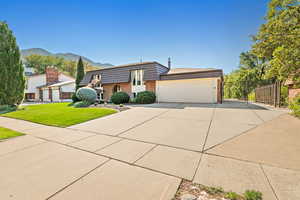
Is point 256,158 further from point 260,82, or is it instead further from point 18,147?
point 260,82

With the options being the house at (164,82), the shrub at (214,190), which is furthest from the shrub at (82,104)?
the shrub at (214,190)

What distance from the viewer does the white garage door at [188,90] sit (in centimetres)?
1384

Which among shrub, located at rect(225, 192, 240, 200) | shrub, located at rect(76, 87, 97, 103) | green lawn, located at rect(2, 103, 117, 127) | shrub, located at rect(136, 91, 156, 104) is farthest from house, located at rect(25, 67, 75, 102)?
shrub, located at rect(225, 192, 240, 200)

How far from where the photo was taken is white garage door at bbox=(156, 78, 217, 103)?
45.4 ft

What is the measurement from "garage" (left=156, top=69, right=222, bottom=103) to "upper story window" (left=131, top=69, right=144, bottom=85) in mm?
2370

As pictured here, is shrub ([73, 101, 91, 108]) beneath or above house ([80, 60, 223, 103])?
beneath

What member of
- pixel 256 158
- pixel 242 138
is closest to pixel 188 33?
pixel 242 138

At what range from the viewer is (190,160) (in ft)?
8.59

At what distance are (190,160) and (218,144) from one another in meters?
1.27

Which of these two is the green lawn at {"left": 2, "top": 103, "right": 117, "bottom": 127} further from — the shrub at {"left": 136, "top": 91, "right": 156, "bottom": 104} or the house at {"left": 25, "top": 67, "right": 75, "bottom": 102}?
the house at {"left": 25, "top": 67, "right": 75, "bottom": 102}

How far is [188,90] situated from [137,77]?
6.96 meters

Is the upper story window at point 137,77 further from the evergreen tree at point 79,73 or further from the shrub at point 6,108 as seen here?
the shrub at point 6,108

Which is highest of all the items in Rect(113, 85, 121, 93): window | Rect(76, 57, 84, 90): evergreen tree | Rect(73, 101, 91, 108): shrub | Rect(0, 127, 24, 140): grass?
Rect(76, 57, 84, 90): evergreen tree

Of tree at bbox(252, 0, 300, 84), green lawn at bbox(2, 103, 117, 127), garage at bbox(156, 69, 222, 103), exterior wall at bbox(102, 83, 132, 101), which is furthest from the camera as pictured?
exterior wall at bbox(102, 83, 132, 101)
